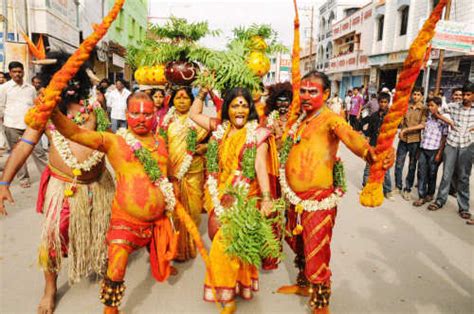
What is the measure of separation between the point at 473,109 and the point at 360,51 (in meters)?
21.8

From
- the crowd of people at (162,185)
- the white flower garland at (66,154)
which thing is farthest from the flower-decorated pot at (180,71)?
the white flower garland at (66,154)

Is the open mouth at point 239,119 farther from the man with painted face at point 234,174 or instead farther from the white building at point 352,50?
the white building at point 352,50

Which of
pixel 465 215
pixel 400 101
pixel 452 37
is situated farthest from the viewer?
pixel 452 37

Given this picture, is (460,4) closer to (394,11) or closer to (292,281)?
(394,11)

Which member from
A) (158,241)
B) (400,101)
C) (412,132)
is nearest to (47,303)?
(158,241)

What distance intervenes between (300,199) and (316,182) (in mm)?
189

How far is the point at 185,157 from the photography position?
3893mm

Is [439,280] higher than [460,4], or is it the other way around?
[460,4]

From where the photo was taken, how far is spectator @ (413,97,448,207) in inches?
237

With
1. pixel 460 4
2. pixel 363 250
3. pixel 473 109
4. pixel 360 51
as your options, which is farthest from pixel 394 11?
pixel 363 250

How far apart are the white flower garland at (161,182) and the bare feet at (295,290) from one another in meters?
1.33

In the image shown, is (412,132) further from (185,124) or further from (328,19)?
(328,19)

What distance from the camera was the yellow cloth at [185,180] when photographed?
3.92 m

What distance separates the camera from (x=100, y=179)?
3176mm
